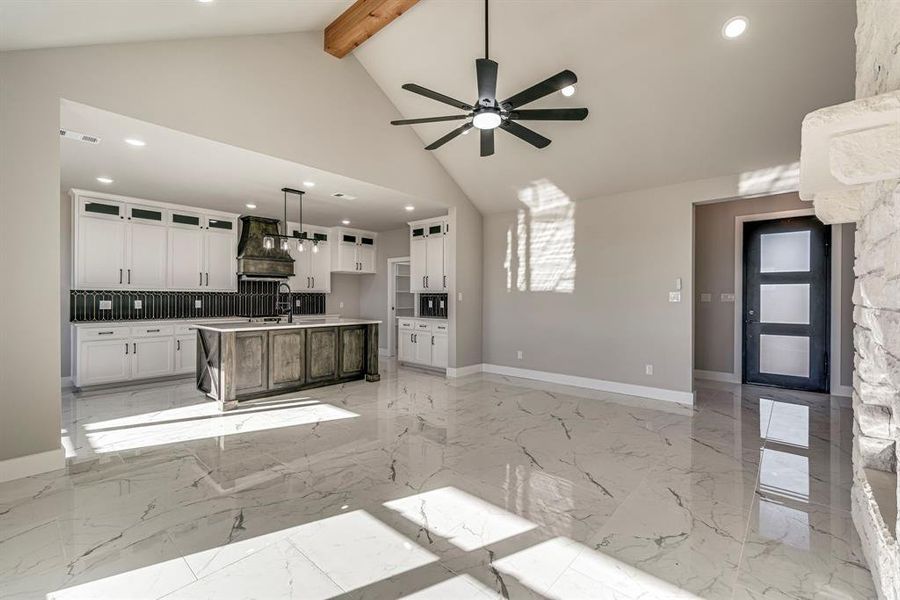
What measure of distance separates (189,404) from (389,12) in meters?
4.78

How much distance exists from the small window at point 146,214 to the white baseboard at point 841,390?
9587 millimetres

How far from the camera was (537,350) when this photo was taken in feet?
20.7

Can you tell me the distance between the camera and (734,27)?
3318mm

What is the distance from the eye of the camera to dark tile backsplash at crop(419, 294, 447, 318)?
22.6 feet

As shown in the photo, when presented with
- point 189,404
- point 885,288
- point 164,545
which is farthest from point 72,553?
point 885,288

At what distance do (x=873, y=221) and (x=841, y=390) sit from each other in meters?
4.97

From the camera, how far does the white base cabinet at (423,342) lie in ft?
22.2

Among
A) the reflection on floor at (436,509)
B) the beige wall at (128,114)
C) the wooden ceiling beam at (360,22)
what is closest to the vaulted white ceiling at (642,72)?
the wooden ceiling beam at (360,22)

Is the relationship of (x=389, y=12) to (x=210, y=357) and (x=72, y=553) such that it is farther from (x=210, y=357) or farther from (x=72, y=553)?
(x=72, y=553)

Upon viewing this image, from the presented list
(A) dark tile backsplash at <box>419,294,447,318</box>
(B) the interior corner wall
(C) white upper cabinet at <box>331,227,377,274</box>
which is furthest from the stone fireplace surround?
(C) white upper cabinet at <box>331,227,377,274</box>

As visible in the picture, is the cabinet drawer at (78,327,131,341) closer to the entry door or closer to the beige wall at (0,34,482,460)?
the beige wall at (0,34,482,460)

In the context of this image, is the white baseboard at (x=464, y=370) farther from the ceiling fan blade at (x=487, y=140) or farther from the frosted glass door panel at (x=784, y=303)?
the frosted glass door panel at (x=784, y=303)

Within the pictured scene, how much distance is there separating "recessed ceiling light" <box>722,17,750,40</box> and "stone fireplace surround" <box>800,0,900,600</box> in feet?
5.77

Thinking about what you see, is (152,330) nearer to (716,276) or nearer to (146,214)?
(146,214)
